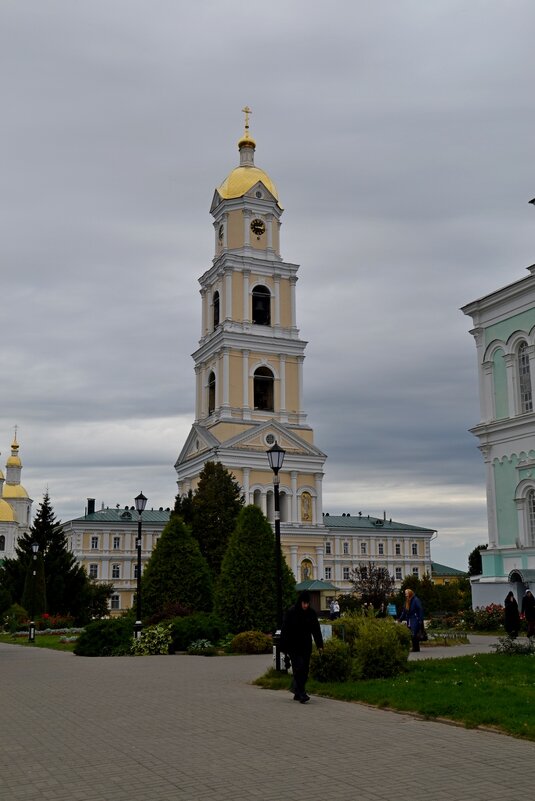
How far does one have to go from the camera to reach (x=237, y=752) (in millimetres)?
8836

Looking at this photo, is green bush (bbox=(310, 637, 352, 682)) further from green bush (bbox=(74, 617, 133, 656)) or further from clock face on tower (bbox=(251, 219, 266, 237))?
clock face on tower (bbox=(251, 219, 266, 237))

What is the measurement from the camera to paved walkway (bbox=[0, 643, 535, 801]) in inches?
288

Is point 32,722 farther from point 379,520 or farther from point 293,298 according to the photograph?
point 379,520

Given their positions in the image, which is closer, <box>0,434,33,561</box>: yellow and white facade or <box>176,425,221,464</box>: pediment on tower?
<box>176,425,221,464</box>: pediment on tower

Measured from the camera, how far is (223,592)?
1096 inches

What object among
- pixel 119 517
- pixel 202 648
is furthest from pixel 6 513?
pixel 202 648

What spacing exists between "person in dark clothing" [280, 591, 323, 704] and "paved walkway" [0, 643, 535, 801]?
479 mm

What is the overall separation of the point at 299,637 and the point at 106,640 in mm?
12673

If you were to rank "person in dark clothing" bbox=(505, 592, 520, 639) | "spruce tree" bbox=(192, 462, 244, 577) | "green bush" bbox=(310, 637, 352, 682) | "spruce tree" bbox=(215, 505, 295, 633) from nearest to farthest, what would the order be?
"green bush" bbox=(310, 637, 352, 682)
"person in dark clothing" bbox=(505, 592, 520, 639)
"spruce tree" bbox=(215, 505, 295, 633)
"spruce tree" bbox=(192, 462, 244, 577)

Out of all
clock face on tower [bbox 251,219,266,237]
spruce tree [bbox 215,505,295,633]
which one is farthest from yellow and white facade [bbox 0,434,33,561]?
spruce tree [bbox 215,505,295,633]

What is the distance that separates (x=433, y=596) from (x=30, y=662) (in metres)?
46.0

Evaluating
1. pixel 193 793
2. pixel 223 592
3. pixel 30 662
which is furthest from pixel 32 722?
pixel 223 592

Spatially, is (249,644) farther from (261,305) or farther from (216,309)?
(216,309)

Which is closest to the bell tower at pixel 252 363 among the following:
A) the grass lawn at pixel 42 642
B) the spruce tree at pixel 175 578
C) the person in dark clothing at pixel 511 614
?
the grass lawn at pixel 42 642
